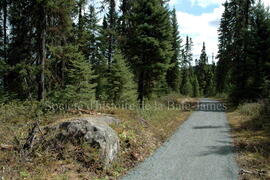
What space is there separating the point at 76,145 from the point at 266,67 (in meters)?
17.4

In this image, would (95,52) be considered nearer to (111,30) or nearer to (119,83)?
(111,30)

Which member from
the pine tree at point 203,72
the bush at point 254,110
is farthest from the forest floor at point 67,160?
the pine tree at point 203,72

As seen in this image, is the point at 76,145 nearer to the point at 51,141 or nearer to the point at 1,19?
the point at 51,141

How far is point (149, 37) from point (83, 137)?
37.6ft

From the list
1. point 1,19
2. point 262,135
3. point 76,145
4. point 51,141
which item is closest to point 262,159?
point 262,135

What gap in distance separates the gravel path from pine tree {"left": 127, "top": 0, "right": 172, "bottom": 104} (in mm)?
8220

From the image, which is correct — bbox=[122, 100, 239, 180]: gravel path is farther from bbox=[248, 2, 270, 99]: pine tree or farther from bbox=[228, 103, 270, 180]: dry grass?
bbox=[248, 2, 270, 99]: pine tree

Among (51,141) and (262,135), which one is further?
(262,135)

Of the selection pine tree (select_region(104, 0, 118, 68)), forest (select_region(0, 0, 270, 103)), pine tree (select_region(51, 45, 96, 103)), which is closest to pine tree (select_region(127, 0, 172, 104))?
forest (select_region(0, 0, 270, 103))

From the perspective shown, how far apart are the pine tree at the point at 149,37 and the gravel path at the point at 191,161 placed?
27.0 feet

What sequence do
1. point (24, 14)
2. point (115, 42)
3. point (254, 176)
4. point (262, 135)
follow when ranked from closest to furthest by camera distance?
point (254, 176)
point (262, 135)
point (24, 14)
point (115, 42)

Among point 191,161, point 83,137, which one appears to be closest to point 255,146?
point 191,161

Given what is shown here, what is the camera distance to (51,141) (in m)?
6.10

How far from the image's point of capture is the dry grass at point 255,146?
5.64 meters
